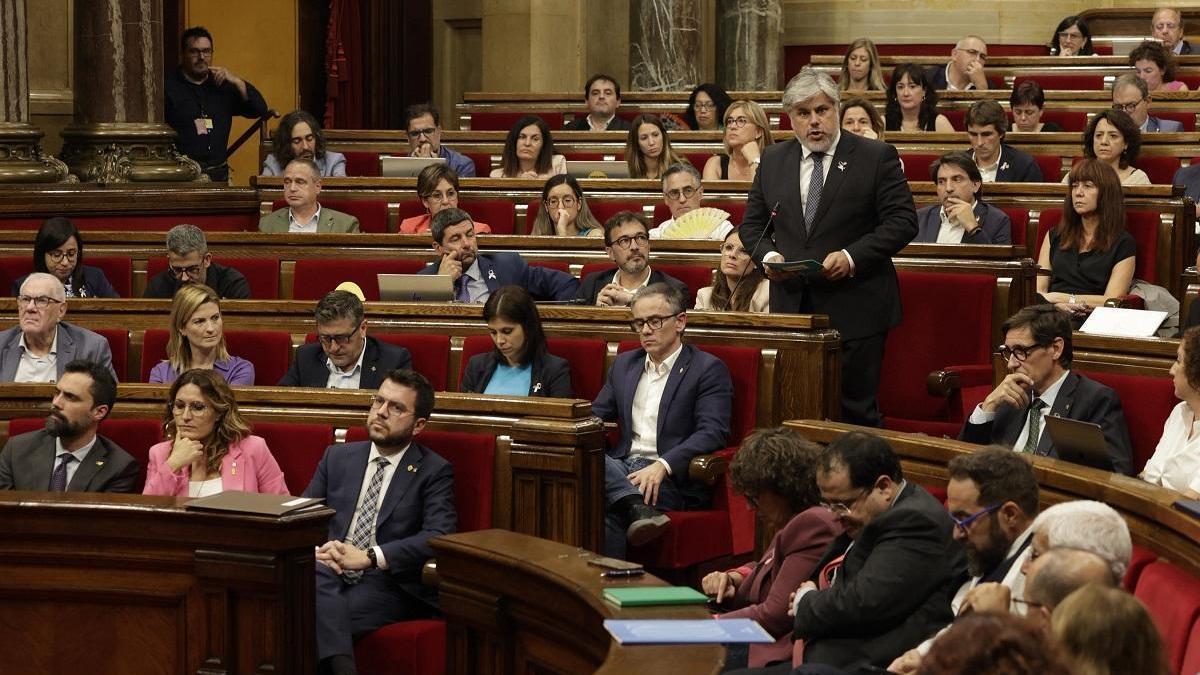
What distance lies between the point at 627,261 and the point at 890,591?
2579 millimetres

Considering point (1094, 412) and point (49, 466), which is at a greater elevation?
point (1094, 412)

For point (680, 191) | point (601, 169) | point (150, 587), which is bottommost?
point (150, 587)

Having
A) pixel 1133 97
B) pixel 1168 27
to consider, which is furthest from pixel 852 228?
pixel 1168 27

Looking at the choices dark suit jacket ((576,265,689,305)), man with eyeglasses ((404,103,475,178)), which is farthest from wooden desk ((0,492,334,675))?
man with eyeglasses ((404,103,475,178))

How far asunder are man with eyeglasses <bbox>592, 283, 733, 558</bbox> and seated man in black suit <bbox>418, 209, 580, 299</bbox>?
110cm

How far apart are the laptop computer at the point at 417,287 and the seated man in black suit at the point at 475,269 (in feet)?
0.76

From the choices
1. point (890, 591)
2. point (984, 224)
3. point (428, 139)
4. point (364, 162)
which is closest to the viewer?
point (890, 591)

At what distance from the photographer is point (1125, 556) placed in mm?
2660

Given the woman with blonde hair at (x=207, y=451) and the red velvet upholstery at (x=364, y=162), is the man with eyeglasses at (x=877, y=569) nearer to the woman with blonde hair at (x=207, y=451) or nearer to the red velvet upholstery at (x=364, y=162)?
the woman with blonde hair at (x=207, y=451)

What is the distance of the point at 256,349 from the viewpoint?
5402 millimetres

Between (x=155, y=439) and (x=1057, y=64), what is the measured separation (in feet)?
22.4

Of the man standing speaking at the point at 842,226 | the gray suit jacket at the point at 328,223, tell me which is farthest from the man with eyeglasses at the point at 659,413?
the gray suit jacket at the point at 328,223

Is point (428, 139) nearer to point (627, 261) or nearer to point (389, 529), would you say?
point (627, 261)

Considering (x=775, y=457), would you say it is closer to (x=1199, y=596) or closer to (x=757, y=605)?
(x=757, y=605)
